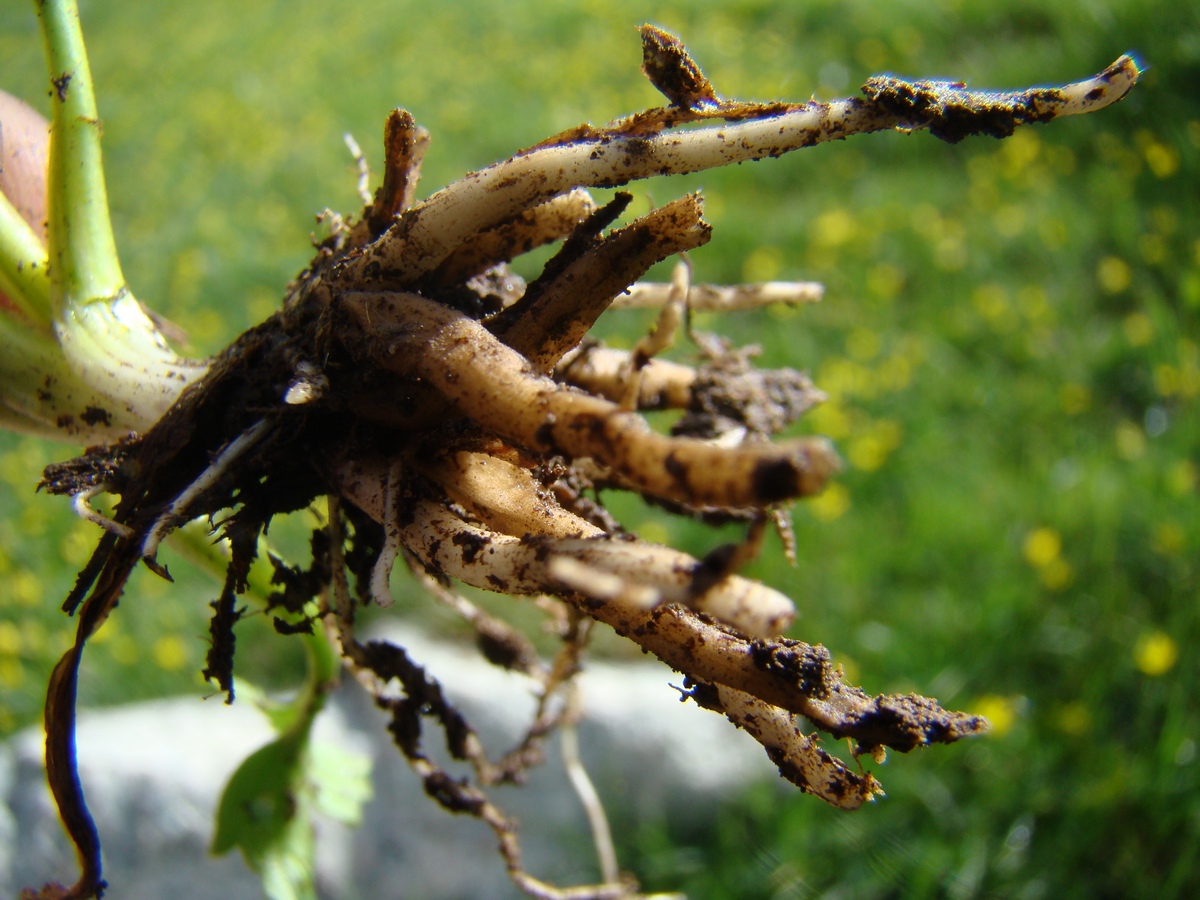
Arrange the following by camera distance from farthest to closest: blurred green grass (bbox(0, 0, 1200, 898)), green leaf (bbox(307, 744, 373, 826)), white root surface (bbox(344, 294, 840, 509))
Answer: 1. blurred green grass (bbox(0, 0, 1200, 898))
2. green leaf (bbox(307, 744, 373, 826))
3. white root surface (bbox(344, 294, 840, 509))

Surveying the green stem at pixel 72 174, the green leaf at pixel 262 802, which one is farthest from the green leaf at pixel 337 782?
the green stem at pixel 72 174

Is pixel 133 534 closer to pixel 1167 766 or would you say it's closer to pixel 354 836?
pixel 354 836

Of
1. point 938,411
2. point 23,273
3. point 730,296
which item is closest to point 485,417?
point 730,296

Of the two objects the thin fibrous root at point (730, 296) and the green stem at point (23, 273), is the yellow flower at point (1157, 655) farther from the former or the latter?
the green stem at point (23, 273)

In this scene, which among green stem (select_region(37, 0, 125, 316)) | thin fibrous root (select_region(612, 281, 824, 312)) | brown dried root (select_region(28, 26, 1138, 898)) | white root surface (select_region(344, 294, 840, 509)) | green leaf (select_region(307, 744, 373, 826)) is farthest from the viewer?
green leaf (select_region(307, 744, 373, 826))

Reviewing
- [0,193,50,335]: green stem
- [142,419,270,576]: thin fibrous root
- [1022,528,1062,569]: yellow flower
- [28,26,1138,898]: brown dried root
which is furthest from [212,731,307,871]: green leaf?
[1022,528,1062,569]: yellow flower

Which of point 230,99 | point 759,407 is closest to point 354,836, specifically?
point 759,407

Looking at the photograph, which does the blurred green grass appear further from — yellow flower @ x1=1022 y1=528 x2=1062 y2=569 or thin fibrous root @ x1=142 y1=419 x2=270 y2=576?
thin fibrous root @ x1=142 y1=419 x2=270 y2=576
